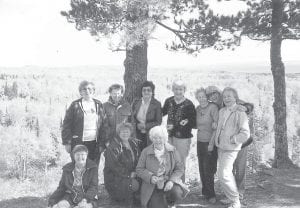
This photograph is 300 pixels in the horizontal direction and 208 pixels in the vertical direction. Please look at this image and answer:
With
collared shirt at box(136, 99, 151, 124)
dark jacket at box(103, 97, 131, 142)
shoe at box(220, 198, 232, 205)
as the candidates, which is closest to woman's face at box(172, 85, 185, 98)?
collared shirt at box(136, 99, 151, 124)

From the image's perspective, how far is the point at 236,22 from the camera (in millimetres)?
8445

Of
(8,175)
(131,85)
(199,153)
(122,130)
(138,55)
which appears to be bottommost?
(8,175)

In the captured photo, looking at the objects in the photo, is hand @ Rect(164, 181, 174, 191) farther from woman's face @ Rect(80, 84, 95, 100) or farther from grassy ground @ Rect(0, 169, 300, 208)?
woman's face @ Rect(80, 84, 95, 100)

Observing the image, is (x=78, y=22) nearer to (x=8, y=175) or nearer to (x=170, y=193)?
(x=170, y=193)

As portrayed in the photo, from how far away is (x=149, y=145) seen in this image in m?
6.02

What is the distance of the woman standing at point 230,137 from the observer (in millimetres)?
5723

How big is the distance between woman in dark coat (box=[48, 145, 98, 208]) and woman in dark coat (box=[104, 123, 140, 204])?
16.8 inches

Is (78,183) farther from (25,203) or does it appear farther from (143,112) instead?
(25,203)

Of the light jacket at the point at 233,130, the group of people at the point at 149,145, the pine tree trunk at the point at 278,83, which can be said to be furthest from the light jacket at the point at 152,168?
the pine tree trunk at the point at 278,83

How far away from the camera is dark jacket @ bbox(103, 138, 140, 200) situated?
582 cm

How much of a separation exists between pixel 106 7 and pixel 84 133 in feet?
7.55

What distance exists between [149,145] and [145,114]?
0.57 meters

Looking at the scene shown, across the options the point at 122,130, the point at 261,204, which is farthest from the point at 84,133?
the point at 261,204

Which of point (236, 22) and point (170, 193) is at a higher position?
point (236, 22)
